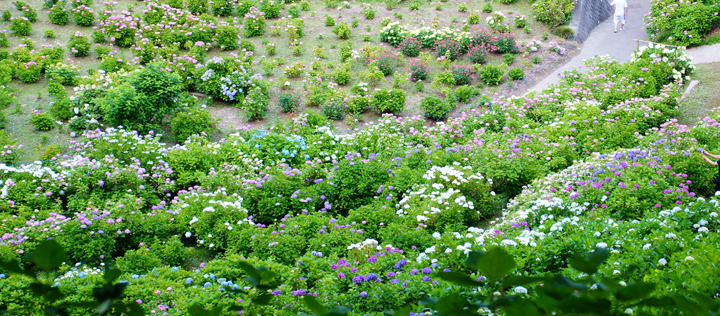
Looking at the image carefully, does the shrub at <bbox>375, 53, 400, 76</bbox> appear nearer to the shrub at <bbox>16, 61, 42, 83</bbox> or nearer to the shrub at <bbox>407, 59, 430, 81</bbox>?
the shrub at <bbox>407, 59, 430, 81</bbox>

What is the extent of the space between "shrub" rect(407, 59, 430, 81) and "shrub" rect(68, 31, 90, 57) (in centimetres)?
707

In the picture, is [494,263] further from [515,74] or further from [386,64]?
[515,74]

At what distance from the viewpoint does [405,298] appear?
4.53 metres

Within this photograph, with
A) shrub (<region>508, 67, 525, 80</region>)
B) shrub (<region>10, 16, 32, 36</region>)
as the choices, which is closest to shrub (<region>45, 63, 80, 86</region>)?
shrub (<region>10, 16, 32, 36</region>)

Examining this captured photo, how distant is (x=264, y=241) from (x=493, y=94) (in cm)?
663

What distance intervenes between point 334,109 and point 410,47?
136 inches

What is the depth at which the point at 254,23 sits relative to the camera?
13.5 metres

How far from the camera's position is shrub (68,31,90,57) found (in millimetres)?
11805

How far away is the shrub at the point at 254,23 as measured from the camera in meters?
13.4

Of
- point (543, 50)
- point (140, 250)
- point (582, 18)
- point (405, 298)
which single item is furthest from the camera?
point (582, 18)

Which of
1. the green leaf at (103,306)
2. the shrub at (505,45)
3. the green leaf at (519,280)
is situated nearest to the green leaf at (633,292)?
the green leaf at (519,280)

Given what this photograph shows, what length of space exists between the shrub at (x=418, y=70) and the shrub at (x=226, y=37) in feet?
13.6

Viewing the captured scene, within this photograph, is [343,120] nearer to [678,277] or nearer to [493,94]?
[493,94]

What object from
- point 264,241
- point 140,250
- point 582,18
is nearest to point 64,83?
point 140,250
